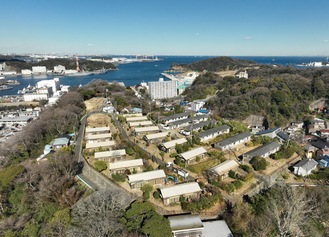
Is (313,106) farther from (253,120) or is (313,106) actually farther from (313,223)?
(313,223)

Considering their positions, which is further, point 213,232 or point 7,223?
point 7,223

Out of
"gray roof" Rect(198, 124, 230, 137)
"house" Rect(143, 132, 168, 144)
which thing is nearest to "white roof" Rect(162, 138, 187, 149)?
"house" Rect(143, 132, 168, 144)

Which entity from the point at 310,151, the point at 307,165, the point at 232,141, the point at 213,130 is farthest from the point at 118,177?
the point at 310,151

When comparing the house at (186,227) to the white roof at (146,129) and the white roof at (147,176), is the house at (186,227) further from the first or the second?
the white roof at (146,129)

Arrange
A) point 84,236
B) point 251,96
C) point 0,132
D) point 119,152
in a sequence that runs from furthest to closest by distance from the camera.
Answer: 1. point 251,96
2. point 0,132
3. point 119,152
4. point 84,236

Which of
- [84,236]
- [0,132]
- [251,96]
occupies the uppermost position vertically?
[251,96]

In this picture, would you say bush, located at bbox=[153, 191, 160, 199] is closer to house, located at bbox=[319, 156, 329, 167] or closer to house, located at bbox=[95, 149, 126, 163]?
house, located at bbox=[95, 149, 126, 163]

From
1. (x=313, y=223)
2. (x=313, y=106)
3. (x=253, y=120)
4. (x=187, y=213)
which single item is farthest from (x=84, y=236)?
(x=313, y=106)
